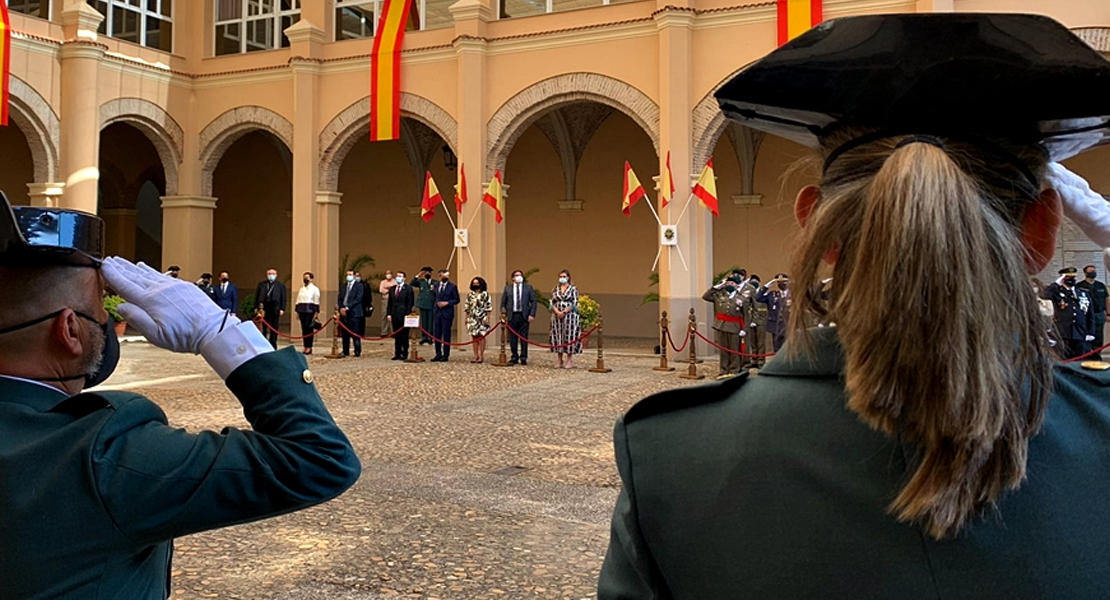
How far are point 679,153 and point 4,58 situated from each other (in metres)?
12.5

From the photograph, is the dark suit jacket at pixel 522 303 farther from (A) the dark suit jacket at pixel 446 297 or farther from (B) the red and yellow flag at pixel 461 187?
(B) the red and yellow flag at pixel 461 187

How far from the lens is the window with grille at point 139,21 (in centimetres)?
1750

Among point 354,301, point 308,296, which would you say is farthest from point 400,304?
point 308,296

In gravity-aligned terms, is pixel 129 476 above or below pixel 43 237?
below

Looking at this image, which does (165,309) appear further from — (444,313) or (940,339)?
(444,313)

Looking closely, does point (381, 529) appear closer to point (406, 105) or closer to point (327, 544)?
point (327, 544)

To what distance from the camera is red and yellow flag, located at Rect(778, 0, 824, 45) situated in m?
13.6

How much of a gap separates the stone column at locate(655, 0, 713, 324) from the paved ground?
4.84 meters

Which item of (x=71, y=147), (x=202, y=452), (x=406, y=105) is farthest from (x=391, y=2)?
(x=202, y=452)

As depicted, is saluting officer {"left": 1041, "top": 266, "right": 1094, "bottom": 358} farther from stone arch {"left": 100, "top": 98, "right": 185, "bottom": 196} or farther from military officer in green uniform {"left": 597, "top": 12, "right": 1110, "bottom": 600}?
stone arch {"left": 100, "top": 98, "right": 185, "bottom": 196}

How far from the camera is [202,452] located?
1375 millimetres

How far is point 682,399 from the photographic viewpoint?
0.93 metres

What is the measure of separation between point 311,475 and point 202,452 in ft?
0.60

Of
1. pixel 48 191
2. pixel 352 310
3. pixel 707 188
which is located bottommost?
pixel 352 310
